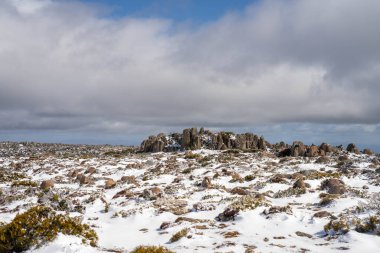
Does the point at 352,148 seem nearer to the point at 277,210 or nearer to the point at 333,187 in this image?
the point at 333,187

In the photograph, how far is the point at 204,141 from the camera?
69.1 meters

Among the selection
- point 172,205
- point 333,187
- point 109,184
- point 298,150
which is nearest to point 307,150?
point 298,150

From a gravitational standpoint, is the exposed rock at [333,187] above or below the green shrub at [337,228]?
above

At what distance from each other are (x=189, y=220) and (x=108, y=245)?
5.14 meters

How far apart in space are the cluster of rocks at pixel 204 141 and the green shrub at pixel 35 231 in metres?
51.5

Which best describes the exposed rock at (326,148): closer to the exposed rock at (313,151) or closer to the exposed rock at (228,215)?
the exposed rock at (313,151)

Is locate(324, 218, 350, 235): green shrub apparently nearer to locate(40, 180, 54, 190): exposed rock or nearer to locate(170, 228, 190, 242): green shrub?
locate(170, 228, 190, 242): green shrub

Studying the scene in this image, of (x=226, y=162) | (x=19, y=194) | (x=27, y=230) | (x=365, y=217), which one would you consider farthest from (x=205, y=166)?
(x=27, y=230)

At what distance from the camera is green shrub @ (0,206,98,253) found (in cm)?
1400

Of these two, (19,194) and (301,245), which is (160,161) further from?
(301,245)

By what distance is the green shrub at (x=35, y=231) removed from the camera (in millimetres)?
14000

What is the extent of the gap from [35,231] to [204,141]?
55348mm

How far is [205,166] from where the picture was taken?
144 ft

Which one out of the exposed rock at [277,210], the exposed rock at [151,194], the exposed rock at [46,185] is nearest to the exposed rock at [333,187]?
the exposed rock at [277,210]
